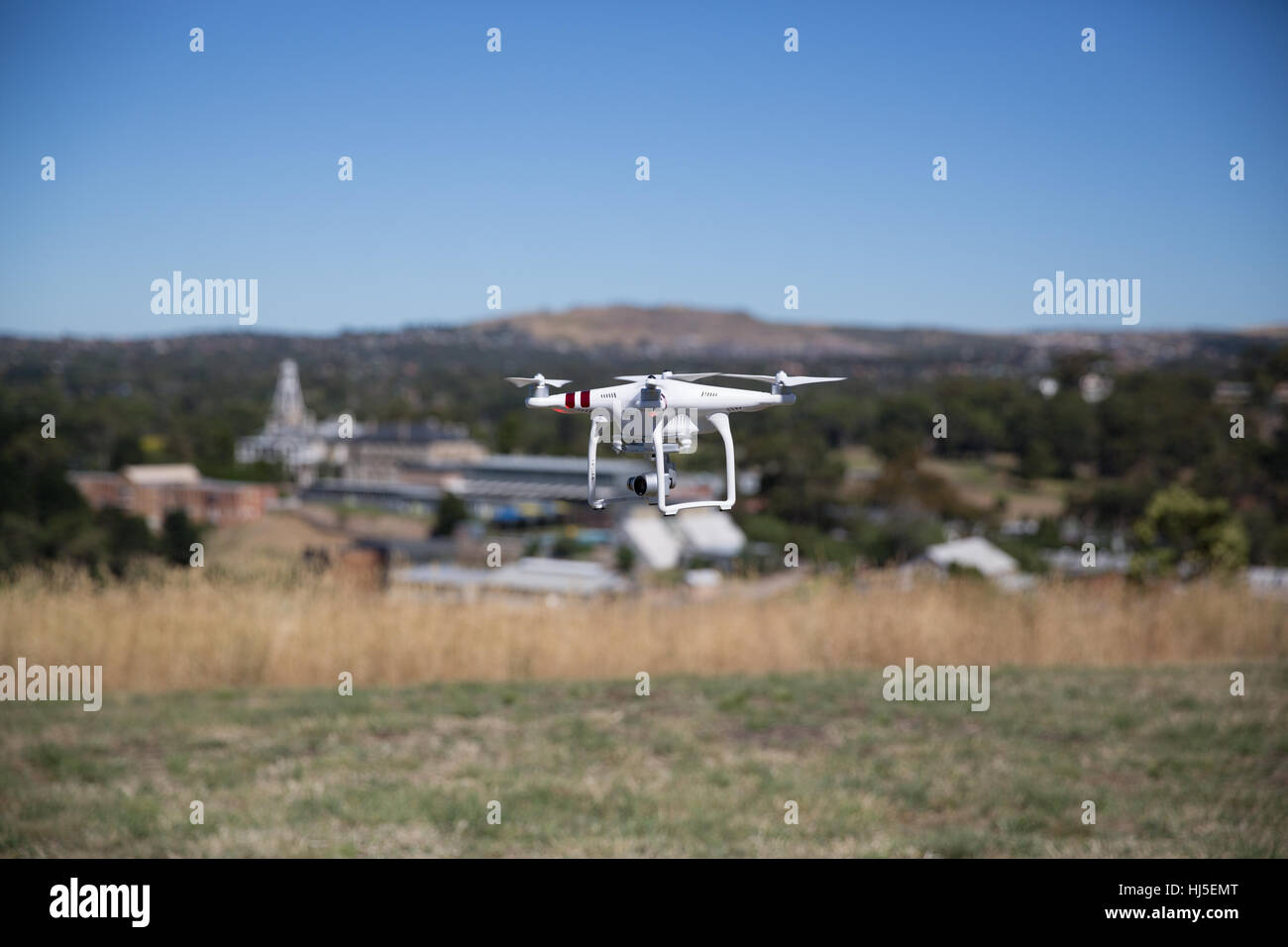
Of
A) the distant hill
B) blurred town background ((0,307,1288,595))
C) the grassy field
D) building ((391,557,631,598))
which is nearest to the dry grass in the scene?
building ((391,557,631,598))

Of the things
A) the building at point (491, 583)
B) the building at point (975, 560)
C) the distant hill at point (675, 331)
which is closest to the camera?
the distant hill at point (675, 331)

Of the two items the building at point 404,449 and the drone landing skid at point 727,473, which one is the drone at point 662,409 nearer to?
the drone landing skid at point 727,473

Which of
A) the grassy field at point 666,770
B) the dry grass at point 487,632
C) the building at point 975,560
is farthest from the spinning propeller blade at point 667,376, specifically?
the building at point 975,560

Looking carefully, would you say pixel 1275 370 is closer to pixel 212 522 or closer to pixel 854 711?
pixel 854 711

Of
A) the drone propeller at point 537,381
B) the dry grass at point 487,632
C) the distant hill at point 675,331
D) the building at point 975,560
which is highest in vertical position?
the distant hill at point 675,331
